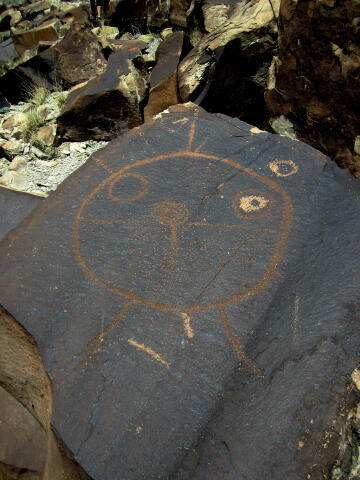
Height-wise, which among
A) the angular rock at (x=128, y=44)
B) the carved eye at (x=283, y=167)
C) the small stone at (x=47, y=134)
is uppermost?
the angular rock at (x=128, y=44)

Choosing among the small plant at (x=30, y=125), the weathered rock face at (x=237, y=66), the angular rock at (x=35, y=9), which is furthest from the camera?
the angular rock at (x=35, y=9)

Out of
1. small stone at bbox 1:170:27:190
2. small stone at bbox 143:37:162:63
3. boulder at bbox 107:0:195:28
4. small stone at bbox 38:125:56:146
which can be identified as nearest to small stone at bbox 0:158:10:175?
small stone at bbox 1:170:27:190

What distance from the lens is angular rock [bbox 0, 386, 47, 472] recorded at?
1.56 m

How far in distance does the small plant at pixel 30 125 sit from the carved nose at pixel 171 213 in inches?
80.2

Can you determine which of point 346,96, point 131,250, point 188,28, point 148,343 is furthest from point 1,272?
point 188,28

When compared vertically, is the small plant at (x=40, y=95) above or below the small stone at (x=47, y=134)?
above

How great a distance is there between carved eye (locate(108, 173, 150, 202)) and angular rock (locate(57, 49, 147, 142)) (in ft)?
4.78

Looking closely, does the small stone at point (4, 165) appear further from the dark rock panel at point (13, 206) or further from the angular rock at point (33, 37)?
the angular rock at point (33, 37)

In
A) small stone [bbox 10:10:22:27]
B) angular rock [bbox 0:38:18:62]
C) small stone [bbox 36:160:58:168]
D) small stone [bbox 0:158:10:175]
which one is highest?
small stone [bbox 10:10:22:27]

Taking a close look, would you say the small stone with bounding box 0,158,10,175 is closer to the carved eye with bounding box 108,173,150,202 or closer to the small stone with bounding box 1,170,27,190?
the small stone with bounding box 1,170,27,190

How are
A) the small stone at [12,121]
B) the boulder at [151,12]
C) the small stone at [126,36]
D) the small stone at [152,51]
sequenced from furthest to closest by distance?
the small stone at [126,36] < the boulder at [151,12] < the small stone at [152,51] < the small stone at [12,121]

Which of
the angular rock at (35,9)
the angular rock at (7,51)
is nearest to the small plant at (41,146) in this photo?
the angular rock at (7,51)

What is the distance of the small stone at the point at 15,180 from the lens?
275cm


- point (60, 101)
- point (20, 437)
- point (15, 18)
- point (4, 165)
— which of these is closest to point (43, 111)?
point (60, 101)
